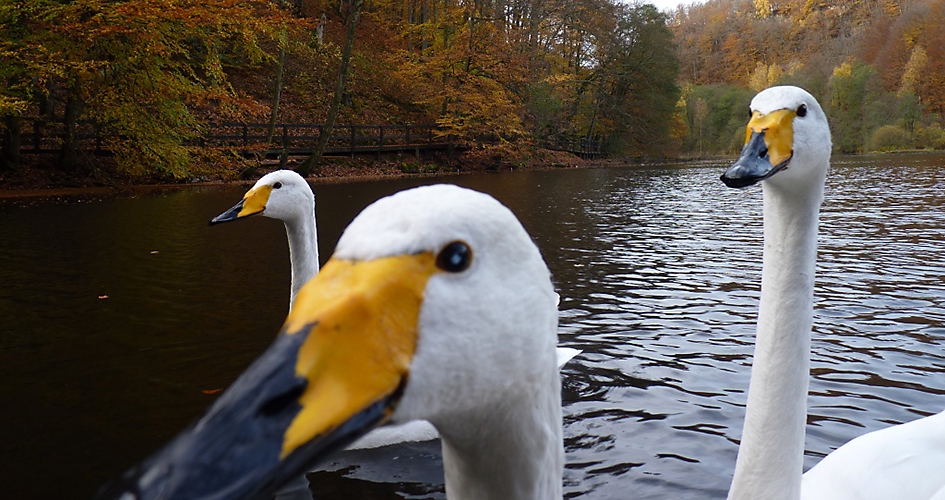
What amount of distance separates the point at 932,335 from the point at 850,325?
2.16 feet

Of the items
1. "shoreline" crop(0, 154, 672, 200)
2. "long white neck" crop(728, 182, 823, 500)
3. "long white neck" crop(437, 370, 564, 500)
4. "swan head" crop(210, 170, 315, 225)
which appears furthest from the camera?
"shoreline" crop(0, 154, 672, 200)

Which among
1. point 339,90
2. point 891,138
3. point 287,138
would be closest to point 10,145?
point 287,138

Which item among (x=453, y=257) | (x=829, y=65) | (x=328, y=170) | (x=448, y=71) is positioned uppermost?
(x=829, y=65)

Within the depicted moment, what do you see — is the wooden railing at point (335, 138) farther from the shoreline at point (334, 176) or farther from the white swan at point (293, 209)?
the white swan at point (293, 209)

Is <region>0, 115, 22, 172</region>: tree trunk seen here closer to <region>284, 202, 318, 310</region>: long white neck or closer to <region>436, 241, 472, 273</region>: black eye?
<region>284, 202, 318, 310</region>: long white neck

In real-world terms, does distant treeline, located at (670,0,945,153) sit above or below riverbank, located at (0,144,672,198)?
above

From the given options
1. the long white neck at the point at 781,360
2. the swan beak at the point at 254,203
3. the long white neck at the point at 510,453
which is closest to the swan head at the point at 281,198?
the swan beak at the point at 254,203

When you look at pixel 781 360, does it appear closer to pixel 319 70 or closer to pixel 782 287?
pixel 782 287

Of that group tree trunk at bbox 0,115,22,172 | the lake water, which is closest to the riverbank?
tree trunk at bbox 0,115,22,172

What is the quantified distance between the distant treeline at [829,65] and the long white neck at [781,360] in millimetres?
60107

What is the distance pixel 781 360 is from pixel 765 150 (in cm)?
84

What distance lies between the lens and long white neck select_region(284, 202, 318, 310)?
199 inches

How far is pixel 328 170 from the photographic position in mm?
25734

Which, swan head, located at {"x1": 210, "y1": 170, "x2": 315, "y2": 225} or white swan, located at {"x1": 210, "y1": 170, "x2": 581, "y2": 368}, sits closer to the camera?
white swan, located at {"x1": 210, "y1": 170, "x2": 581, "y2": 368}
